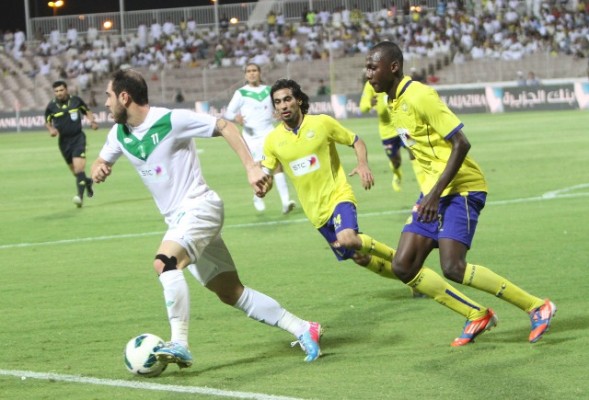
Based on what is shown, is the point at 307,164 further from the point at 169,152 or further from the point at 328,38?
the point at 328,38

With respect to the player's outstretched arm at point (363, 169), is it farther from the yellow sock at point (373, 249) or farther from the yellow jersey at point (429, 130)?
the yellow jersey at point (429, 130)

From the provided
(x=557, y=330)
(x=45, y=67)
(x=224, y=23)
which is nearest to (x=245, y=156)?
(x=557, y=330)

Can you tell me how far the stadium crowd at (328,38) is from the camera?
4909 centimetres

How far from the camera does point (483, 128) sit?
3422 cm

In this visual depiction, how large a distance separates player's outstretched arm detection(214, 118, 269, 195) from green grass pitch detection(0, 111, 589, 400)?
1.21 metres

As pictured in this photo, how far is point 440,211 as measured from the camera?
7934 millimetres

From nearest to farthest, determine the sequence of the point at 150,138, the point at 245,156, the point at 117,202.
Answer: the point at 245,156 < the point at 150,138 < the point at 117,202

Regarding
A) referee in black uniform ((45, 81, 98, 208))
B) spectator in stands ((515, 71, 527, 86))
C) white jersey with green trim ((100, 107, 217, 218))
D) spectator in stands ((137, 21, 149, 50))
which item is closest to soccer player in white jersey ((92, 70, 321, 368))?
white jersey with green trim ((100, 107, 217, 218))

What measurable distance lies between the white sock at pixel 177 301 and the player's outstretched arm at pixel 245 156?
758 mm

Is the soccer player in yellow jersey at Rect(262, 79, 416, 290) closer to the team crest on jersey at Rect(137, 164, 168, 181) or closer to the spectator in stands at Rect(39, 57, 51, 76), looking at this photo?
the team crest on jersey at Rect(137, 164, 168, 181)

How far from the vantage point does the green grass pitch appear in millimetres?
6934

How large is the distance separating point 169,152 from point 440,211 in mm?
1915

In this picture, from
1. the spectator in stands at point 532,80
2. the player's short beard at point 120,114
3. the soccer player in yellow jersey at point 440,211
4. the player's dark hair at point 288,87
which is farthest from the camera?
the spectator in stands at point 532,80

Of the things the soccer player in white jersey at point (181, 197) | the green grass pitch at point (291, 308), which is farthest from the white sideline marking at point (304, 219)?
the soccer player in white jersey at point (181, 197)
